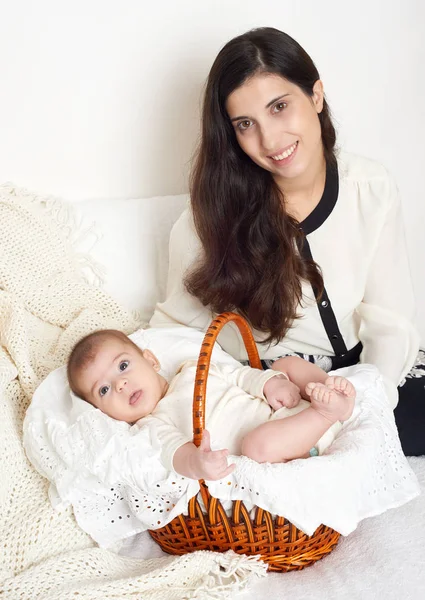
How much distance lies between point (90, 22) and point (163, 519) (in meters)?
1.34

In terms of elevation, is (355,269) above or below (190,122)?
below

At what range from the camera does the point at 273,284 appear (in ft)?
5.64

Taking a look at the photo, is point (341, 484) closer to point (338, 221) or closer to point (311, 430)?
point (311, 430)

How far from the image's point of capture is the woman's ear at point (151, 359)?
1.70m

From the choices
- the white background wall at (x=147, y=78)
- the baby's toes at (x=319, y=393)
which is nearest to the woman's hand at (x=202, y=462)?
the baby's toes at (x=319, y=393)

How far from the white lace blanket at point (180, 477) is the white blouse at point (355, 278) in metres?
0.29

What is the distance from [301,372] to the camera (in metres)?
1.60

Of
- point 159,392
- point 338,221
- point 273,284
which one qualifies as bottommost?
point 159,392

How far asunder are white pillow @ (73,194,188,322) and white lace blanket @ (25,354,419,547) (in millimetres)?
533

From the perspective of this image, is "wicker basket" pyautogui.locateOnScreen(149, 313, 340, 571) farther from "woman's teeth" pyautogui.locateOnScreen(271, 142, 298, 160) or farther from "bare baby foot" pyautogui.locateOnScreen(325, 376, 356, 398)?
"woman's teeth" pyautogui.locateOnScreen(271, 142, 298, 160)

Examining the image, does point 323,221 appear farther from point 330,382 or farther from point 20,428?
point 20,428

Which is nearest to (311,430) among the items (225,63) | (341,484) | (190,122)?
(341,484)

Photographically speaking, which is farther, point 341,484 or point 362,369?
point 362,369

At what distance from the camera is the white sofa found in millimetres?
1312
